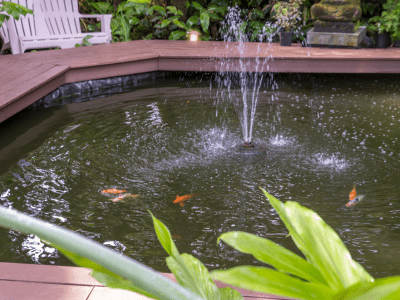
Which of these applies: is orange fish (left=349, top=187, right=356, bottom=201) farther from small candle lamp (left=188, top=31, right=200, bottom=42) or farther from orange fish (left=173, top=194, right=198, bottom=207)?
small candle lamp (left=188, top=31, right=200, bottom=42)

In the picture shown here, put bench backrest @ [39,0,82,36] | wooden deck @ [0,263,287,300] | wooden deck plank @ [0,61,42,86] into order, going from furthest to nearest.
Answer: bench backrest @ [39,0,82,36]
wooden deck plank @ [0,61,42,86]
wooden deck @ [0,263,287,300]

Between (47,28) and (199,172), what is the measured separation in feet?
13.7

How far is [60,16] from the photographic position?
6.07 m

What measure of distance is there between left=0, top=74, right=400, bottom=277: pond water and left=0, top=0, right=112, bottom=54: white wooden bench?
1589mm

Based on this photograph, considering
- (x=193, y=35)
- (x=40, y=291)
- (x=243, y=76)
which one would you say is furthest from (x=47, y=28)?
(x=40, y=291)

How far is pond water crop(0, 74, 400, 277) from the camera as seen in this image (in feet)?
6.91

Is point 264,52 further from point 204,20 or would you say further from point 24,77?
point 24,77

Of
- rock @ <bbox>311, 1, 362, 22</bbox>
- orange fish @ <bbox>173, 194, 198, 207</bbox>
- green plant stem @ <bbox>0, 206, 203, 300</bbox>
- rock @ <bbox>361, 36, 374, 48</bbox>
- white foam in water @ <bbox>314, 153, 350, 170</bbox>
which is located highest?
rock @ <bbox>311, 1, 362, 22</bbox>

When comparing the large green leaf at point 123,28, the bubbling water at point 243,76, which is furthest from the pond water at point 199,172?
the large green leaf at point 123,28

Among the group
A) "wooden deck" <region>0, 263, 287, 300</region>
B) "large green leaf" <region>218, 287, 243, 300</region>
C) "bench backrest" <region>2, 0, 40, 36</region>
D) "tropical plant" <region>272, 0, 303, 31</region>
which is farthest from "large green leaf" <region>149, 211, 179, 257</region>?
"tropical plant" <region>272, 0, 303, 31</region>

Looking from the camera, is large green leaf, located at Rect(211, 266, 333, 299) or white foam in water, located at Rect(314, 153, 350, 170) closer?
large green leaf, located at Rect(211, 266, 333, 299)

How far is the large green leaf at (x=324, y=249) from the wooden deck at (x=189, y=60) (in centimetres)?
445

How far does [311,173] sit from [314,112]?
1.48m

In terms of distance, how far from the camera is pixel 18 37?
209 inches
